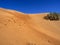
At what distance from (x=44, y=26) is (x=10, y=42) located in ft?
14.2

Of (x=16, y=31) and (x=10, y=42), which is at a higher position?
(x=16, y=31)

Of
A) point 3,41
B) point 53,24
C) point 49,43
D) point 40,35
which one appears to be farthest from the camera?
point 53,24

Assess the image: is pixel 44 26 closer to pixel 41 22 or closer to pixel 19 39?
pixel 41 22

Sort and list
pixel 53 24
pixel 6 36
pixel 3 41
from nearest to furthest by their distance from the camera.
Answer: pixel 3 41
pixel 6 36
pixel 53 24

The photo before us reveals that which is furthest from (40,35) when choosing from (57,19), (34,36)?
(57,19)

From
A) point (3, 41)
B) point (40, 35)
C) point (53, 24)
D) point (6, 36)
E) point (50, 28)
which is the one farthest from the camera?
point (53, 24)

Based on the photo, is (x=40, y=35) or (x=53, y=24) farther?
(x=53, y=24)

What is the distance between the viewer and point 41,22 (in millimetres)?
11000

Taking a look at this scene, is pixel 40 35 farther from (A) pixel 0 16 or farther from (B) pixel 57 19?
(B) pixel 57 19

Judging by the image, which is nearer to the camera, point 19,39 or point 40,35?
point 19,39

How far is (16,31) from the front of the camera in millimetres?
7652

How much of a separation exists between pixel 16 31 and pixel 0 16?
1712 mm

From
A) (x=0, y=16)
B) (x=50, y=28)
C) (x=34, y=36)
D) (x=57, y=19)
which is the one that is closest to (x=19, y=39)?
(x=34, y=36)

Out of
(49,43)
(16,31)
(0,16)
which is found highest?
(0,16)
